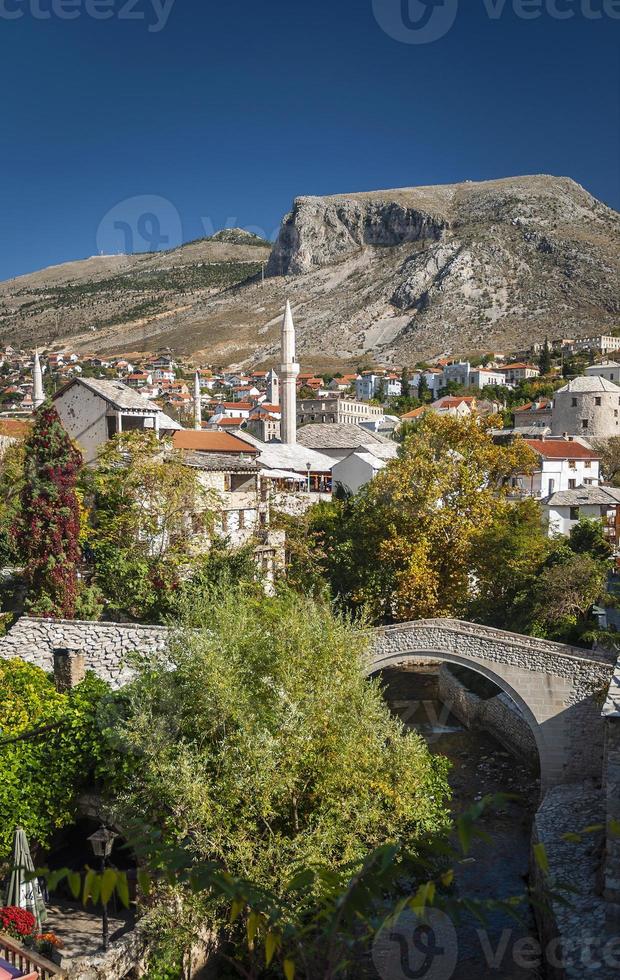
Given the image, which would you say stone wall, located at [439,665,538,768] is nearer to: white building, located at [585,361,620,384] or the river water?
the river water

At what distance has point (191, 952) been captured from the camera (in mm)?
9406

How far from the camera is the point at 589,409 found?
5309cm

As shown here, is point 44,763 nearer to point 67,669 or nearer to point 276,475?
point 67,669

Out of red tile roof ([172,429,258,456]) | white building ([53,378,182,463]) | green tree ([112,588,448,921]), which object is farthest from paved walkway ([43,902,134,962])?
red tile roof ([172,429,258,456])

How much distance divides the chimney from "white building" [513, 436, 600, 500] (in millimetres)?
30091

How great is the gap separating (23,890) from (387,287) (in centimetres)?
12019

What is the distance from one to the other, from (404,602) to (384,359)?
92979mm

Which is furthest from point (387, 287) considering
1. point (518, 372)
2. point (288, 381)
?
point (288, 381)

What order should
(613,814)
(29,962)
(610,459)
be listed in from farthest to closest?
(610,459)
(613,814)
(29,962)

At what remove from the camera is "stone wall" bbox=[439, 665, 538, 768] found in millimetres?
18125

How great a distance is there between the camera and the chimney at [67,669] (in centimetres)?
1267

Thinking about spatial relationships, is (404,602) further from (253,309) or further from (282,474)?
(253,309)

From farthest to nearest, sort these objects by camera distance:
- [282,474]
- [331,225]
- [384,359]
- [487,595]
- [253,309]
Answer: [331,225] → [253,309] → [384,359] → [282,474] → [487,595]

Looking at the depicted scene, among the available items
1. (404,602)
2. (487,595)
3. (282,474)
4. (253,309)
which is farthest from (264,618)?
(253,309)
